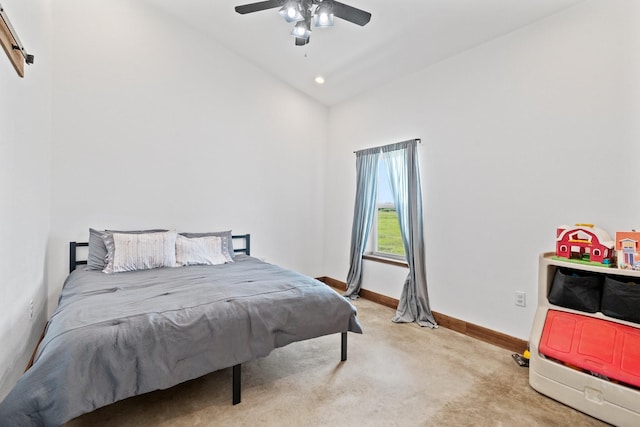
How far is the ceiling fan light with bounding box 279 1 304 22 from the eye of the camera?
225 centimetres

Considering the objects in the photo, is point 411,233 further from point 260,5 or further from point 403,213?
point 260,5

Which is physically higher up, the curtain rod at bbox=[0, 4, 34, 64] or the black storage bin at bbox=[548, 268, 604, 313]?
the curtain rod at bbox=[0, 4, 34, 64]

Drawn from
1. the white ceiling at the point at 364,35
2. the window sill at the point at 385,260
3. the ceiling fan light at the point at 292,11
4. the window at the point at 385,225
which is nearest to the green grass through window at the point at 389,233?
the window at the point at 385,225

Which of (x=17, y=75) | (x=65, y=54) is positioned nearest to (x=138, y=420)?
(x=17, y=75)

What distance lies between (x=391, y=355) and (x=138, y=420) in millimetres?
1815

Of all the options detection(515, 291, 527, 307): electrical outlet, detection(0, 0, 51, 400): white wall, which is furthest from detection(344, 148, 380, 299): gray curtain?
detection(0, 0, 51, 400): white wall

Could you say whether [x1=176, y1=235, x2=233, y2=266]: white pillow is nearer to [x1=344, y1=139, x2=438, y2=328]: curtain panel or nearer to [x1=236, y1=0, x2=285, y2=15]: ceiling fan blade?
[x1=344, y1=139, x2=438, y2=328]: curtain panel

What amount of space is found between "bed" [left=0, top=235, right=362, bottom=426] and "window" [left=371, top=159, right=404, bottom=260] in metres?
1.77

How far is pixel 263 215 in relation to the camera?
168 inches

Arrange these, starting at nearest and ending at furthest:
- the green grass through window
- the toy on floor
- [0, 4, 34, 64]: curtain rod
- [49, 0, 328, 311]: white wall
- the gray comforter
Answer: the gray comforter → [0, 4, 34, 64]: curtain rod → the toy on floor → [49, 0, 328, 311]: white wall → the green grass through window

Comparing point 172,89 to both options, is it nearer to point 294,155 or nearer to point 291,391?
point 294,155

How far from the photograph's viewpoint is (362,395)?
1.99 m

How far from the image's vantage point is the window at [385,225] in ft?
13.0

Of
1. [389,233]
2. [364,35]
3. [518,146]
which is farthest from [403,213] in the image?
[364,35]
